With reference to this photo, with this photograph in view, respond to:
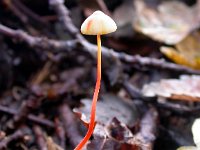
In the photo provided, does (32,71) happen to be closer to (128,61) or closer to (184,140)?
(128,61)

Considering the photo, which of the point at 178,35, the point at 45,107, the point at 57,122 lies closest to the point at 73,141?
the point at 57,122

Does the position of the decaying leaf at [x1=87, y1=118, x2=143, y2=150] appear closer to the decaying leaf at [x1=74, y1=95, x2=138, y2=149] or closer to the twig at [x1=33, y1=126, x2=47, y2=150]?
the decaying leaf at [x1=74, y1=95, x2=138, y2=149]

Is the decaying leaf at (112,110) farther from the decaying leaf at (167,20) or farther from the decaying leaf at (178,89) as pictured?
the decaying leaf at (167,20)

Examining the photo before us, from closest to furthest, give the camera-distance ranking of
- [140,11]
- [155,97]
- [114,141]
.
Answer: [114,141] → [155,97] → [140,11]

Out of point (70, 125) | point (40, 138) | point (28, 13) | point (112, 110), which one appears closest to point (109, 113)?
point (112, 110)

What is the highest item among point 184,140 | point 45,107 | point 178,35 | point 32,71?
point 178,35

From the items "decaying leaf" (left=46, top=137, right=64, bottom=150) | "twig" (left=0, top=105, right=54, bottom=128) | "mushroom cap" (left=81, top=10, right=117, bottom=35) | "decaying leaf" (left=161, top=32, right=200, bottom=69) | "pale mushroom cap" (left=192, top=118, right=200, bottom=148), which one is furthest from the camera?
"decaying leaf" (left=161, top=32, right=200, bottom=69)

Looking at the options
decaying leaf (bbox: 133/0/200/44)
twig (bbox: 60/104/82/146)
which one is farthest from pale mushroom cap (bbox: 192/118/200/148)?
decaying leaf (bbox: 133/0/200/44)
